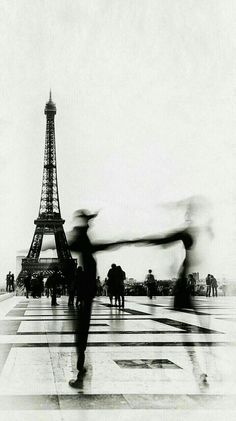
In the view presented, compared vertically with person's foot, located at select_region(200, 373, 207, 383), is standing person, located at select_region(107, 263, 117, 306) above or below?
above

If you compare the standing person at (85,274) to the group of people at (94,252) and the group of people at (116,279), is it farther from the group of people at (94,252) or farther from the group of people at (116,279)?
the group of people at (116,279)

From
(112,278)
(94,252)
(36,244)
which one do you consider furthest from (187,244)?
(36,244)

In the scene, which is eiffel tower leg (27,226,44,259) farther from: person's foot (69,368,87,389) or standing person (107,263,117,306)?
person's foot (69,368,87,389)

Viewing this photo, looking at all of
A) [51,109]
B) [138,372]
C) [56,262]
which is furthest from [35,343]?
[51,109]

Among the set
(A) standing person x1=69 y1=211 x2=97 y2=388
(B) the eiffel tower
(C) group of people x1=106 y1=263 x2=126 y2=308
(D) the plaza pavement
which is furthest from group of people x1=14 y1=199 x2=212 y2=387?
(B) the eiffel tower

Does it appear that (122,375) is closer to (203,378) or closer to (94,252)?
(203,378)
